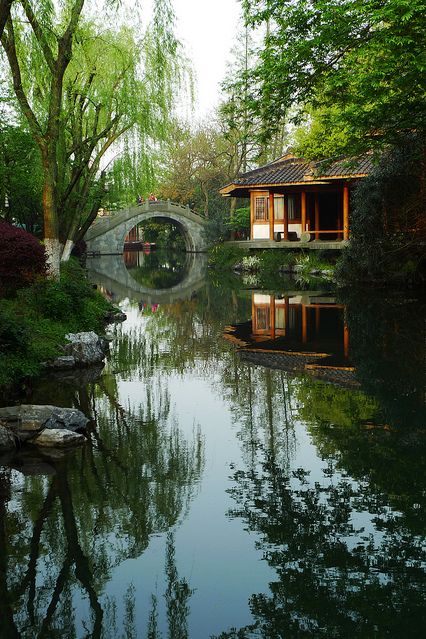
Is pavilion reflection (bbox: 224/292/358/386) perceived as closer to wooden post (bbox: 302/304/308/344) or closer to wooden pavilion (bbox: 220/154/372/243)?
wooden post (bbox: 302/304/308/344)

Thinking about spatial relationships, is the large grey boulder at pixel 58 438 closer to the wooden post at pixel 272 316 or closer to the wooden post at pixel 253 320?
the wooden post at pixel 272 316

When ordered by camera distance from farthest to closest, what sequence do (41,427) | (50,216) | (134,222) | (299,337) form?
1. (134,222)
2. (50,216)
3. (299,337)
4. (41,427)

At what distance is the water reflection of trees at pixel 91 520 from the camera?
3910 millimetres

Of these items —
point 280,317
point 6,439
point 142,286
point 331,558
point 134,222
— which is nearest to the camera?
point 331,558

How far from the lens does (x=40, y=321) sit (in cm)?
1127

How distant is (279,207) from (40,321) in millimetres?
22594

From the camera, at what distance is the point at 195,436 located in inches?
275

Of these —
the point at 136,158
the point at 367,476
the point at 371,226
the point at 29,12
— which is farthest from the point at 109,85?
the point at 367,476

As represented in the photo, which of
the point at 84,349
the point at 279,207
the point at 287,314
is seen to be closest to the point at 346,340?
the point at 287,314

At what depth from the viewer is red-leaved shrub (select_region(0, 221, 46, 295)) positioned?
11.3 metres

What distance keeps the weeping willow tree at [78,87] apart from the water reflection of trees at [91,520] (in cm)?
735

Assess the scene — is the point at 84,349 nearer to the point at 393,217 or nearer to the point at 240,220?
the point at 393,217

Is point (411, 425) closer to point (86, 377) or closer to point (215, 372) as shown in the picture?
point (215, 372)

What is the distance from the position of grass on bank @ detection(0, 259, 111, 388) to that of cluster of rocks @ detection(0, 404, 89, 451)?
1251 millimetres
